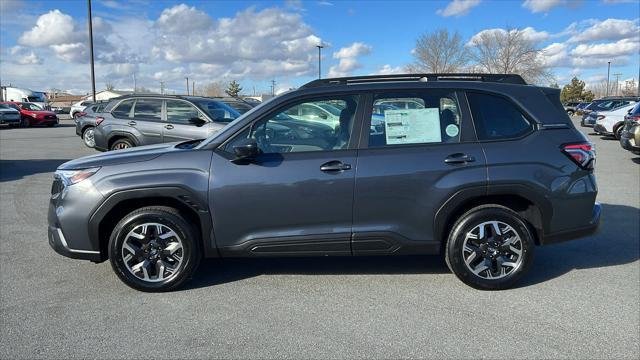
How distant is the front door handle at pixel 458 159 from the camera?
3.98m

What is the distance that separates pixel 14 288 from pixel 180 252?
153 cm

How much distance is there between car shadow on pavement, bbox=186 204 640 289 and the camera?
14.7 ft

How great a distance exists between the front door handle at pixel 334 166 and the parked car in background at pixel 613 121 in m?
17.9

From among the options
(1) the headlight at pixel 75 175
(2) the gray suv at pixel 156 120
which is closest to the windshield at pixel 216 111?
(2) the gray suv at pixel 156 120

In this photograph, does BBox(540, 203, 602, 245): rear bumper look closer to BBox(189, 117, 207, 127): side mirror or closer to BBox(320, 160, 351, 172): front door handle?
BBox(320, 160, 351, 172): front door handle

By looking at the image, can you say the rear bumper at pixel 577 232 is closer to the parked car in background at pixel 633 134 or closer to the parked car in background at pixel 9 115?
the parked car in background at pixel 633 134

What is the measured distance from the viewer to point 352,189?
12.9 ft

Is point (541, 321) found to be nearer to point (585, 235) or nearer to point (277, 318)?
point (585, 235)

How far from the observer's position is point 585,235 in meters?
4.25

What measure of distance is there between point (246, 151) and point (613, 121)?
19050 mm

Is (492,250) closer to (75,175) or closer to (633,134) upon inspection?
(75,175)

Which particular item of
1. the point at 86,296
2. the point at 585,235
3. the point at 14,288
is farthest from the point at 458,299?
the point at 14,288

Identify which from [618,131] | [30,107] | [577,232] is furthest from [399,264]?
[30,107]

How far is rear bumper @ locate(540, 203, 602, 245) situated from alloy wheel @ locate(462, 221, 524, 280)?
30 centimetres
